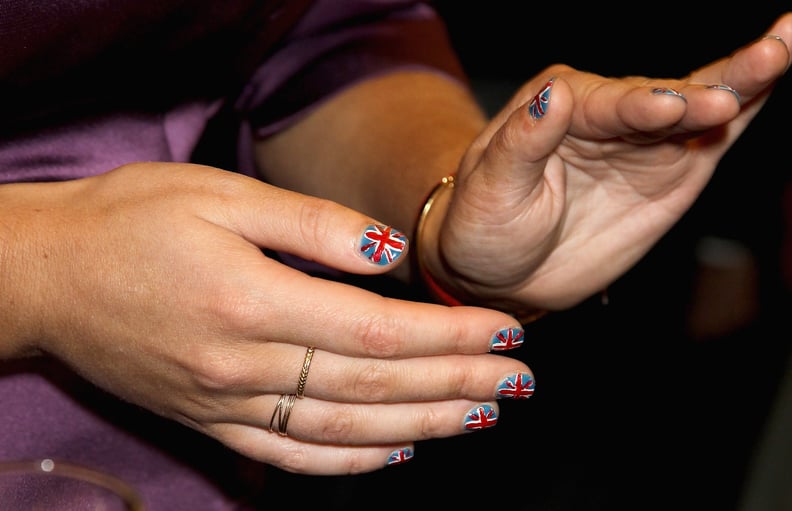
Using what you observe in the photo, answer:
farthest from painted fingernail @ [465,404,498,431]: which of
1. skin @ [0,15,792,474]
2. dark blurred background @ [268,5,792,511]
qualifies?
dark blurred background @ [268,5,792,511]

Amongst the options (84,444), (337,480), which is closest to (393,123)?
(84,444)

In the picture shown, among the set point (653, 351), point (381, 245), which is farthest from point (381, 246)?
point (653, 351)

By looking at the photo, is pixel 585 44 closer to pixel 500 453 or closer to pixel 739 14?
pixel 739 14

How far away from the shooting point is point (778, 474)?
1609 millimetres

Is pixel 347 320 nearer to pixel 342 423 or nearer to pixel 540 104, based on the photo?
pixel 342 423

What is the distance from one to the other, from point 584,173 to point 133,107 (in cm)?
42

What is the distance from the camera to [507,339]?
0.65m

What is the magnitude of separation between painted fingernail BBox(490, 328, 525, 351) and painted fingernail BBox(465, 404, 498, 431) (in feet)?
0.16

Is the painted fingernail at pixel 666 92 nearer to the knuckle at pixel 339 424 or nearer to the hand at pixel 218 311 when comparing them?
the hand at pixel 218 311

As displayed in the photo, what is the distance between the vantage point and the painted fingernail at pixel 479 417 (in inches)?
25.5

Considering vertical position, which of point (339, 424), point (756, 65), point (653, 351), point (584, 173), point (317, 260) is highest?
point (756, 65)

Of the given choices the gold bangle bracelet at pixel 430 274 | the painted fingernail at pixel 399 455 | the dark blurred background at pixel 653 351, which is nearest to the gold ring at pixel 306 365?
the painted fingernail at pixel 399 455

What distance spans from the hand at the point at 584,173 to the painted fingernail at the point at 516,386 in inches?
4.0

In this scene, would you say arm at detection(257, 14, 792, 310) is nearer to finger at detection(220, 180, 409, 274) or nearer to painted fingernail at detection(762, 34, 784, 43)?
painted fingernail at detection(762, 34, 784, 43)
